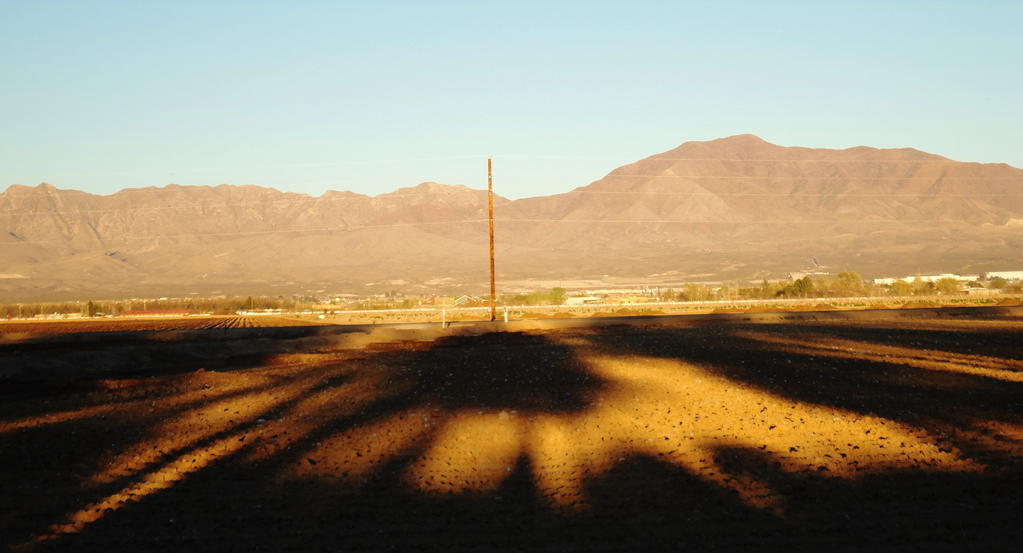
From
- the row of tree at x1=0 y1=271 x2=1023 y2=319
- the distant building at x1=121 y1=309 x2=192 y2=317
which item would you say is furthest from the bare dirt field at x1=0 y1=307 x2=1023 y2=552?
the row of tree at x1=0 y1=271 x2=1023 y2=319

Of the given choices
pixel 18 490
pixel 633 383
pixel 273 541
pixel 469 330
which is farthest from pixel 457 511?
pixel 469 330

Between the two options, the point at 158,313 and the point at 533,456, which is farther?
the point at 158,313

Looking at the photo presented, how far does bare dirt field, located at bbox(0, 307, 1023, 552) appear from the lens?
28.7 feet

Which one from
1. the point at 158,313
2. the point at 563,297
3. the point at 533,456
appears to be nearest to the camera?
the point at 533,456

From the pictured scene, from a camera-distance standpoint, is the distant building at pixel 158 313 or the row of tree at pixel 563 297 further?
the row of tree at pixel 563 297

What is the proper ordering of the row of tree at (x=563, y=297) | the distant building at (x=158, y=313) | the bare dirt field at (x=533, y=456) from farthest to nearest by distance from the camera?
the row of tree at (x=563, y=297) < the distant building at (x=158, y=313) < the bare dirt field at (x=533, y=456)

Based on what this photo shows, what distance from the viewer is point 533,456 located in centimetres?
1171

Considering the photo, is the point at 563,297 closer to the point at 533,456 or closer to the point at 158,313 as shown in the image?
the point at 158,313

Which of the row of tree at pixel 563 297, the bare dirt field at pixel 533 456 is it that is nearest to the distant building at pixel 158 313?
the row of tree at pixel 563 297

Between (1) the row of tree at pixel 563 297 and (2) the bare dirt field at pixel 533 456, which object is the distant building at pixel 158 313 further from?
(2) the bare dirt field at pixel 533 456

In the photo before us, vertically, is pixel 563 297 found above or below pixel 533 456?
above

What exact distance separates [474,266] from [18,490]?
158 m

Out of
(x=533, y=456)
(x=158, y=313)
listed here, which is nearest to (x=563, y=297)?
(x=158, y=313)

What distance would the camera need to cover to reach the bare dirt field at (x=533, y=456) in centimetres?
876
